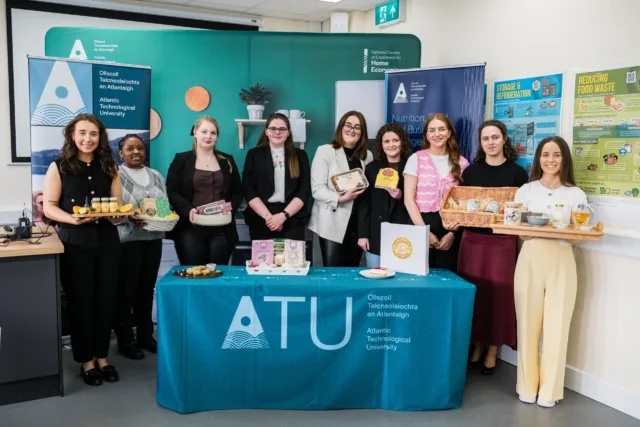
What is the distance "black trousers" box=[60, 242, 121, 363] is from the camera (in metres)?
3.15

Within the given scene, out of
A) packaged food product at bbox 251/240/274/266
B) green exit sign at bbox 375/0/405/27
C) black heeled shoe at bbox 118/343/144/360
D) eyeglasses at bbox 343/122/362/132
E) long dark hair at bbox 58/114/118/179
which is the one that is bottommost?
black heeled shoe at bbox 118/343/144/360

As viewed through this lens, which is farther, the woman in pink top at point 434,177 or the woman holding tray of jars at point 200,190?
the woman holding tray of jars at point 200,190

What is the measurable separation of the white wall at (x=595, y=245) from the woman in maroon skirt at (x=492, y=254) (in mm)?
422

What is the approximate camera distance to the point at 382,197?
12.2ft

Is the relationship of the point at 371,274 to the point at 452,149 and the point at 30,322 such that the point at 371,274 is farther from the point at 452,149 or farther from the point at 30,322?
the point at 30,322

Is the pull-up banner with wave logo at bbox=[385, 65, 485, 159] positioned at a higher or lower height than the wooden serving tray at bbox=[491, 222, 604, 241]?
higher

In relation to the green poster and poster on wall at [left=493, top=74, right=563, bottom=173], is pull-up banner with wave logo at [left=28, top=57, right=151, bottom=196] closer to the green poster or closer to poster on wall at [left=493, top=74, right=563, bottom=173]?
the green poster

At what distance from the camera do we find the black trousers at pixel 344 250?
13.1 feet

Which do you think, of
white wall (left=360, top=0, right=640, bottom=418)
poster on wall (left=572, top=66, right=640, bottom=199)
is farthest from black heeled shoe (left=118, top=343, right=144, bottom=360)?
poster on wall (left=572, top=66, right=640, bottom=199)

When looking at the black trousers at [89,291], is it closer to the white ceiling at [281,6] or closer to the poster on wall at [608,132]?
the poster on wall at [608,132]

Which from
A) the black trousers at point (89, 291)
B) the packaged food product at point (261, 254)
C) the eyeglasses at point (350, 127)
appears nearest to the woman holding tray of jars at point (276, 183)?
the eyeglasses at point (350, 127)

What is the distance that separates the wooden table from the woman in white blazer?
1.71m

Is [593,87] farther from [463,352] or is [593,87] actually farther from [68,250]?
[68,250]

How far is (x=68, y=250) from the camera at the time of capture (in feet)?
10.3
